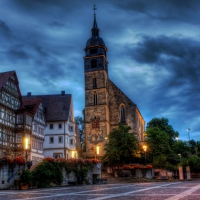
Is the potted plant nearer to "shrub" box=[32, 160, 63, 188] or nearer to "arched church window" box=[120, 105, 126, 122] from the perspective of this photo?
"shrub" box=[32, 160, 63, 188]

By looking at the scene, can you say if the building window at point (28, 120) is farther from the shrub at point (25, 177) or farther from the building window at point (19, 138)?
the shrub at point (25, 177)

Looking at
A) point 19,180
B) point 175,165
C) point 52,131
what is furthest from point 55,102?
point 19,180

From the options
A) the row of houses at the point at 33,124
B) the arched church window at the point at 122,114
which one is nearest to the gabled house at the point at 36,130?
the row of houses at the point at 33,124

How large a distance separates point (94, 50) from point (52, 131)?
21.5 meters

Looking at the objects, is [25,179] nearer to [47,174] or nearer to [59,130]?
[47,174]

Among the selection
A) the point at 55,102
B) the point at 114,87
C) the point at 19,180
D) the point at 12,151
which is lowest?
the point at 19,180

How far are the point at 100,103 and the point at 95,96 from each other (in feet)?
6.30

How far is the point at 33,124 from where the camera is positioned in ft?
145

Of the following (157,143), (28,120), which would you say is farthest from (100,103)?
(28,120)

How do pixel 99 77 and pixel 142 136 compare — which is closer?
pixel 99 77

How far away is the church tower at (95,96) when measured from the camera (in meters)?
61.4

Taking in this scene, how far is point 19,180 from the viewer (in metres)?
23.3

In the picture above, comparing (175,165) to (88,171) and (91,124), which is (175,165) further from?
(88,171)

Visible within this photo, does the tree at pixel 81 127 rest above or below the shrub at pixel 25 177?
above
